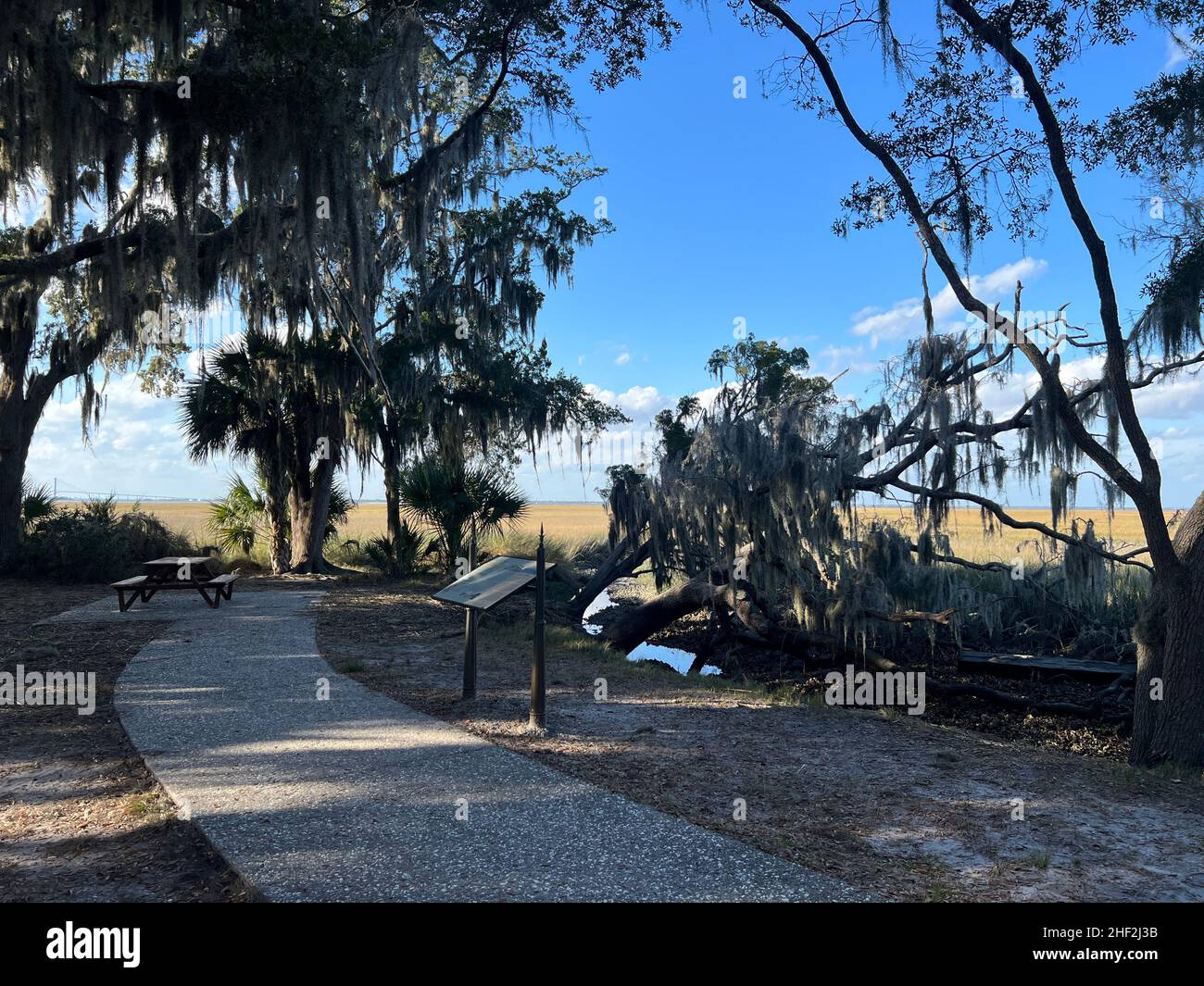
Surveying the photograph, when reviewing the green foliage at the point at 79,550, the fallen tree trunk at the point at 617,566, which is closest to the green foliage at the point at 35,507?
the green foliage at the point at 79,550

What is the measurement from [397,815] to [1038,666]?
33.5 feet

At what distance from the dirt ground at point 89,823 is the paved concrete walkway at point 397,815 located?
0.43 feet

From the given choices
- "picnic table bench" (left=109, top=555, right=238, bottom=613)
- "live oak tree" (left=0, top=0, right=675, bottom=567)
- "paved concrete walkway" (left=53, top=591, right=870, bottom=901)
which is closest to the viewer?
"paved concrete walkway" (left=53, top=591, right=870, bottom=901)

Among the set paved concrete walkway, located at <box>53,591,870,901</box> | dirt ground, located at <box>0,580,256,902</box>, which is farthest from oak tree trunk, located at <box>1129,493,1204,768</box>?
dirt ground, located at <box>0,580,256,902</box>

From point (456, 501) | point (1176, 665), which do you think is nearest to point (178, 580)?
point (456, 501)

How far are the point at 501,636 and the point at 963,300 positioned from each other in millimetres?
7091

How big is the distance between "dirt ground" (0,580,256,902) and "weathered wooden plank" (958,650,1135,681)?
10.8m

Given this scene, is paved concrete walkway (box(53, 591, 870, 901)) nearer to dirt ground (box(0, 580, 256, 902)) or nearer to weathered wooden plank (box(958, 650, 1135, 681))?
dirt ground (box(0, 580, 256, 902))

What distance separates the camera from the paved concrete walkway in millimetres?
3561

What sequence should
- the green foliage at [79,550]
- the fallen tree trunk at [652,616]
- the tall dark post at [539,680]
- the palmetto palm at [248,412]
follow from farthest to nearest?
1. the palmetto palm at [248,412]
2. the green foliage at [79,550]
3. the fallen tree trunk at [652,616]
4. the tall dark post at [539,680]

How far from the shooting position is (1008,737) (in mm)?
9594

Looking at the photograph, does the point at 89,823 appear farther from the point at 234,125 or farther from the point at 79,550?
the point at 79,550

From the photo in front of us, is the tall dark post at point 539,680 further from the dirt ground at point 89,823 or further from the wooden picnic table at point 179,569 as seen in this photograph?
the wooden picnic table at point 179,569

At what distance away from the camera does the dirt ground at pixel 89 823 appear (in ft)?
12.0
